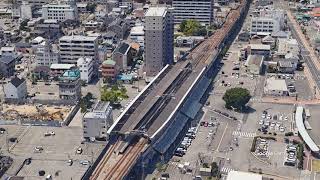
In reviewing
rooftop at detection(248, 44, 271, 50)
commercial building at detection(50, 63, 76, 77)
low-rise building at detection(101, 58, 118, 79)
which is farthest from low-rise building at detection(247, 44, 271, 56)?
commercial building at detection(50, 63, 76, 77)

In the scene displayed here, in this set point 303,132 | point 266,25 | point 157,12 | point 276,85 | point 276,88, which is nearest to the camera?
point 303,132

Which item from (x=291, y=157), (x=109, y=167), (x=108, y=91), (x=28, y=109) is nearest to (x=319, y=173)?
(x=291, y=157)

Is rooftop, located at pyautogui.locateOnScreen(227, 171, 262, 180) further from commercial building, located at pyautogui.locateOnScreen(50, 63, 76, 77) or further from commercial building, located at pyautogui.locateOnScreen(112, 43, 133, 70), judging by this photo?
commercial building, located at pyautogui.locateOnScreen(50, 63, 76, 77)

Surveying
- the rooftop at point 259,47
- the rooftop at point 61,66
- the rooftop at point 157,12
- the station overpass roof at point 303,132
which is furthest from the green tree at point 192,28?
the station overpass roof at point 303,132

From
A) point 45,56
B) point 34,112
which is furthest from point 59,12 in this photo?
point 34,112

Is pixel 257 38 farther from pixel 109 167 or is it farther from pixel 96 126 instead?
pixel 109 167

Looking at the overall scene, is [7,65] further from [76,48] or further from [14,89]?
[14,89]
